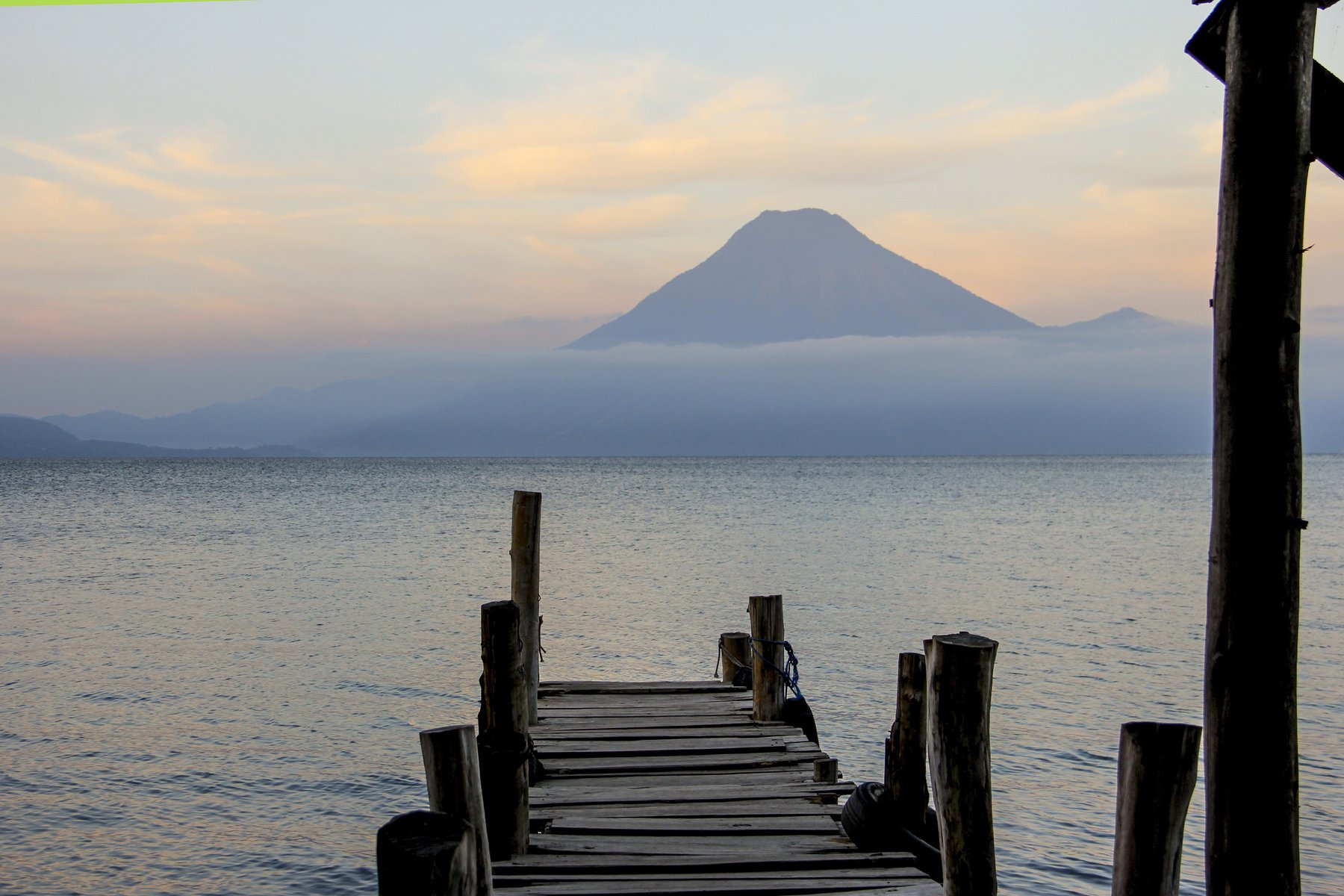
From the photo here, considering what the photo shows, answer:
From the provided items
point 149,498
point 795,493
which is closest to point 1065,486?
point 795,493

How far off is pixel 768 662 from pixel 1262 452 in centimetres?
545

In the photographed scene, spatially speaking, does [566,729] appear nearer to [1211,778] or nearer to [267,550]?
[1211,778]

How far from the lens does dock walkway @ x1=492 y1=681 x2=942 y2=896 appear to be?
5617 mm

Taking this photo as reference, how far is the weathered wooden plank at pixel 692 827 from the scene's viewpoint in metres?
6.31

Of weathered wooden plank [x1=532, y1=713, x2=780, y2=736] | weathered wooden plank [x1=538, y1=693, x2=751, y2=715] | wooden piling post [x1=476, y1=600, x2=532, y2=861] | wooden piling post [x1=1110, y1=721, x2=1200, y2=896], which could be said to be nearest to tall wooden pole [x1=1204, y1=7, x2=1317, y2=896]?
wooden piling post [x1=1110, y1=721, x2=1200, y2=896]

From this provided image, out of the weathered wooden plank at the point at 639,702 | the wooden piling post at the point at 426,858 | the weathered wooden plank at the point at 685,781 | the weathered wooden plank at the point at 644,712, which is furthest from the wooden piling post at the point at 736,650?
the wooden piling post at the point at 426,858

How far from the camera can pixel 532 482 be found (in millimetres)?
92562

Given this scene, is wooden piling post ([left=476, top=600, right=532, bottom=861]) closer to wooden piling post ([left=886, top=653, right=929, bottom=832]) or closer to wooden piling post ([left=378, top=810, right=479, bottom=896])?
wooden piling post ([left=886, top=653, right=929, bottom=832])

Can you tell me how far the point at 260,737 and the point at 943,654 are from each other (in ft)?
32.0

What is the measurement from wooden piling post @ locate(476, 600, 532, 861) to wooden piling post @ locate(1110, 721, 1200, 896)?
304 cm

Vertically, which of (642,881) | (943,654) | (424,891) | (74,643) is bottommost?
(74,643)

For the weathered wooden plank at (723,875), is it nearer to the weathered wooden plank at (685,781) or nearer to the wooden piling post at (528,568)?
the weathered wooden plank at (685,781)

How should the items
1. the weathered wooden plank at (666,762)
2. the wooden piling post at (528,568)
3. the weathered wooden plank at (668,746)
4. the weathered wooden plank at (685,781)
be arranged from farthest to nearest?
the wooden piling post at (528,568) → the weathered wooden plank at (668,746) → the weathered wooden plank at (666,762) → the weathered wooden plank at (685,781)

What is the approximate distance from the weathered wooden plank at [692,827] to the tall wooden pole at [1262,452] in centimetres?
276
